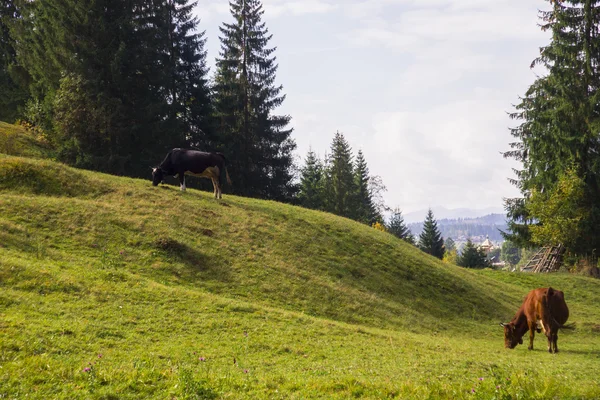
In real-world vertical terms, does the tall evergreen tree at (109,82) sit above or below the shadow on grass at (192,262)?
above

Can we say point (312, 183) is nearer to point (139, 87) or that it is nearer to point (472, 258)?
point (472, 258)

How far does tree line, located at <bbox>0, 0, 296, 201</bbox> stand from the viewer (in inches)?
1511

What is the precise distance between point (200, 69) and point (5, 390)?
48.2m

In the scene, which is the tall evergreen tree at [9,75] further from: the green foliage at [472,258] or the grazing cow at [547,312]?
the green foliage at [472,258]

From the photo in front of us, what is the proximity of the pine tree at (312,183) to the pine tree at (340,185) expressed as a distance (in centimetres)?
152

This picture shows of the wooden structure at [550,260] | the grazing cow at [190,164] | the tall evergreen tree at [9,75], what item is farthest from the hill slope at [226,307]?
the tall evergreen tree at [9,75]

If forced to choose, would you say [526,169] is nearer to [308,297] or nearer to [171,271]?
[308,297]

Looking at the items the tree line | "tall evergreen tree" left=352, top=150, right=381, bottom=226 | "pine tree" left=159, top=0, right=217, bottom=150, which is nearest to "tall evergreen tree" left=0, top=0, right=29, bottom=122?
the tree line

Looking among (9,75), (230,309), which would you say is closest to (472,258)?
(230,309)

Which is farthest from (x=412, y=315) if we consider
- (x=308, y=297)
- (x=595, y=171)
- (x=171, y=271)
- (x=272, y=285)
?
(x=595, y=171)

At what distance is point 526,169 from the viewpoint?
49.2 meters

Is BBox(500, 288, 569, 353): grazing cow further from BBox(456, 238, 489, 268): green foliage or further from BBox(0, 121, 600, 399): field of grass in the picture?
BBox(456, 238, 489, 268): green foliage

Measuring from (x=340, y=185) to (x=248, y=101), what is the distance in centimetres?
2555

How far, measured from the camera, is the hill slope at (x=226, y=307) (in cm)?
810
